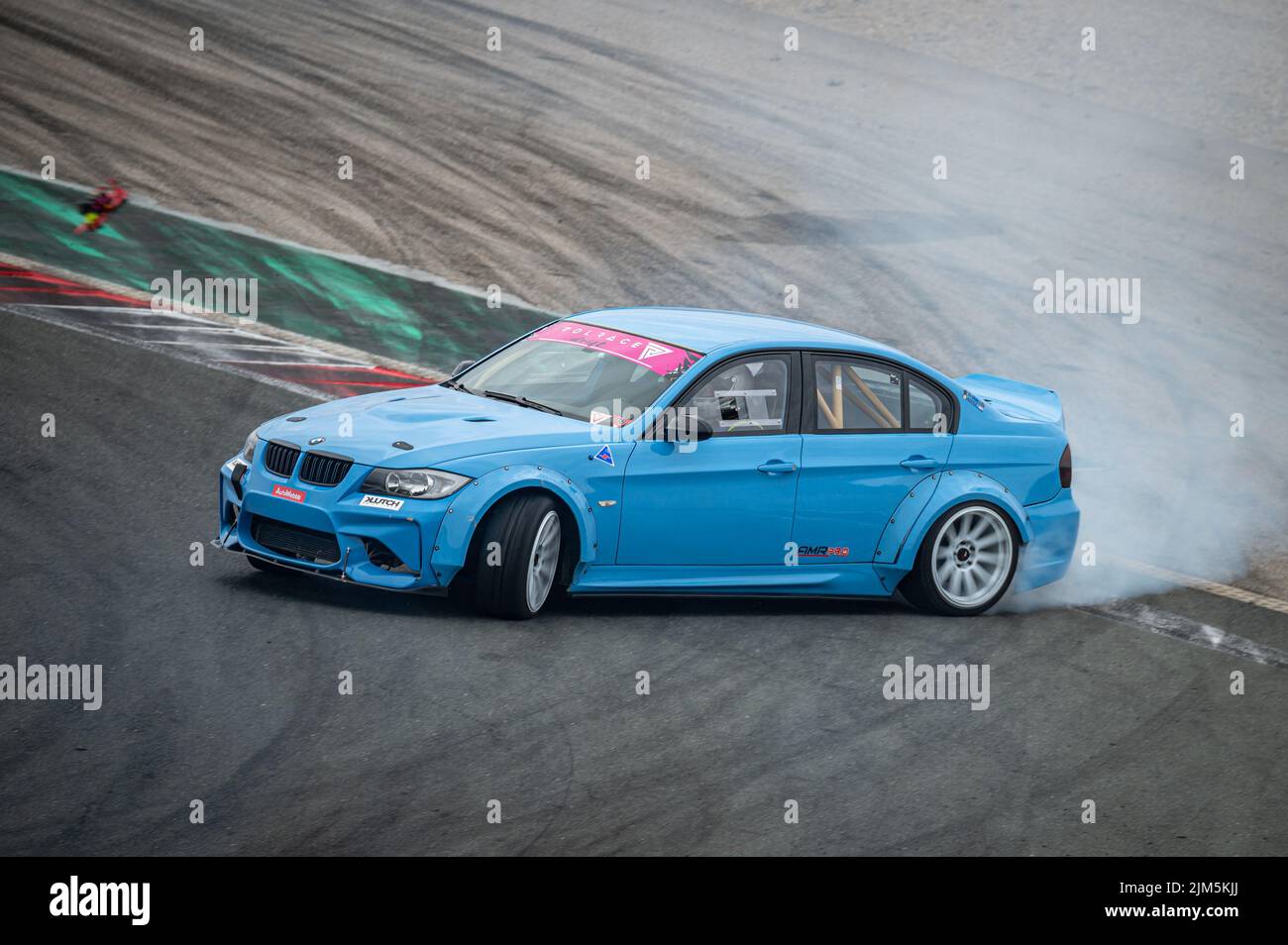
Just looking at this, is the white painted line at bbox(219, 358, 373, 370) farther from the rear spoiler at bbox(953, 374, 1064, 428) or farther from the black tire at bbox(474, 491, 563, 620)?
the black tire at bbox(474, 491, 563, 620)

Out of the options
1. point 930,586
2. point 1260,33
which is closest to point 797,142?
point 1260,33

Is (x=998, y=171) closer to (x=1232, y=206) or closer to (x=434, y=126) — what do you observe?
(x=1232, y=206)

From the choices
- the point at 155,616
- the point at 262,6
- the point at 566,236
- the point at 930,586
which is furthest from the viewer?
the point at 262,6

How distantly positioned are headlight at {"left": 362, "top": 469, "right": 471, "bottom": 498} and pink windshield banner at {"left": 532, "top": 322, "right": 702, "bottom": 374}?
4.84 feet

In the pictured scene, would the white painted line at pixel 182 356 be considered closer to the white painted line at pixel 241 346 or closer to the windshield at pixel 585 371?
the white painted line at pixel 241 346

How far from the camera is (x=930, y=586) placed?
378 inches

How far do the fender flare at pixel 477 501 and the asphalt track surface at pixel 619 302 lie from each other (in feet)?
1.26

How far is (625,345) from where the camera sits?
9.48 m

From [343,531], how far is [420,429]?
0.71 meters

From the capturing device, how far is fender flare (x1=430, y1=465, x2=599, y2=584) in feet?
27.0

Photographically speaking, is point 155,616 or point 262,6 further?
point 262,6

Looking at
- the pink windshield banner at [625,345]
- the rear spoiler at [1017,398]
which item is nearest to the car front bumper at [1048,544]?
the rear spoiler at [1017,398]

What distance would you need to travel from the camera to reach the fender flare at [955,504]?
9.52 meters

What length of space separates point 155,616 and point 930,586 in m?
4.25
